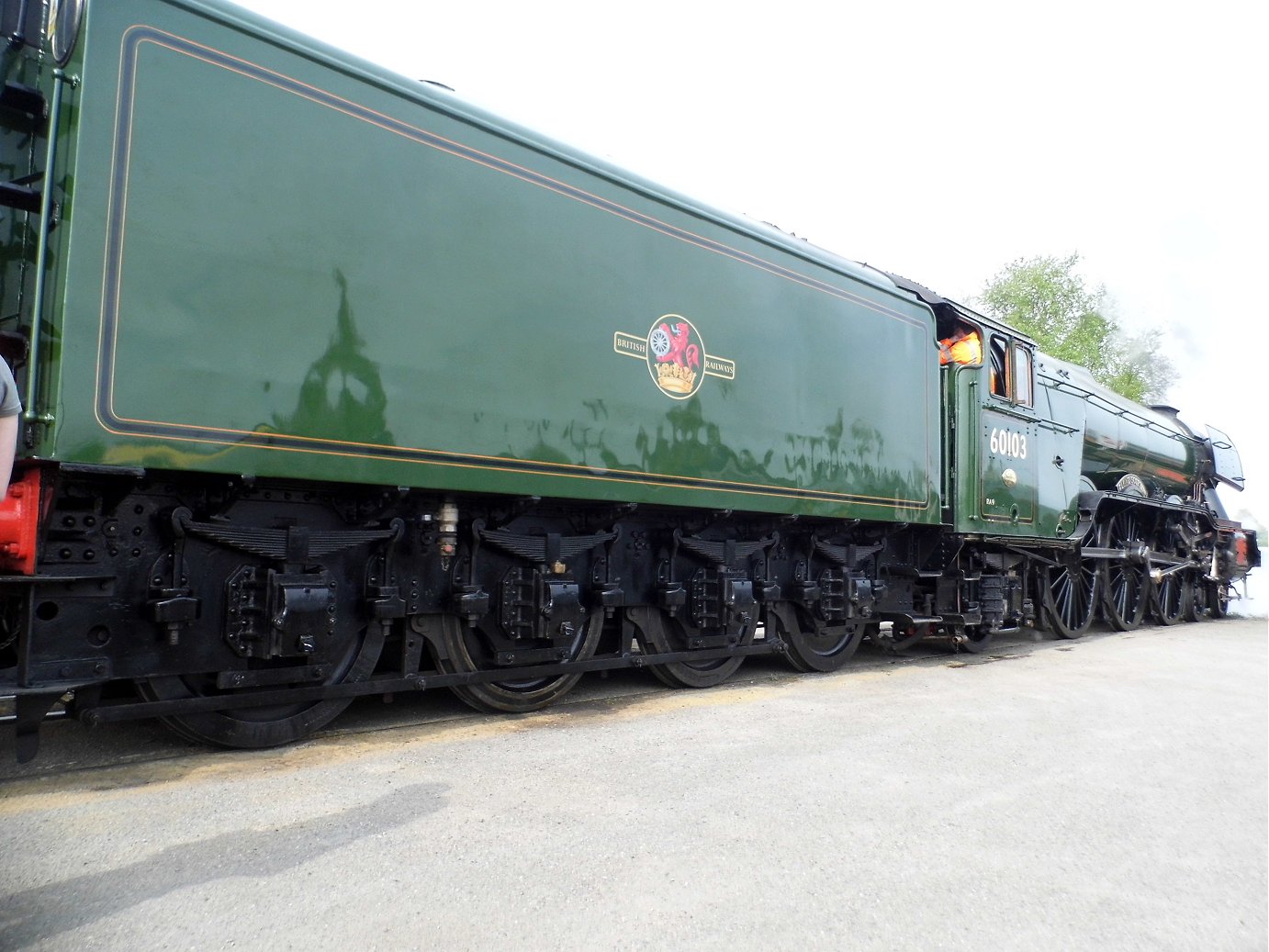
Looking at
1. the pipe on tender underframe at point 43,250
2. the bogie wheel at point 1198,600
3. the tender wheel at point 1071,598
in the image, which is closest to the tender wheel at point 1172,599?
the bogie wheel at point 1198,600

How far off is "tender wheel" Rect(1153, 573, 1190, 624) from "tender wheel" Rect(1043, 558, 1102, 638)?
2.38 meters

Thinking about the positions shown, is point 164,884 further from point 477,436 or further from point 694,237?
point 694,237

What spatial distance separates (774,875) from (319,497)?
2.71 metres

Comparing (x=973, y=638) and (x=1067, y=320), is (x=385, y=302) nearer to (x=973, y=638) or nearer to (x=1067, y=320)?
(x=973, y=638)

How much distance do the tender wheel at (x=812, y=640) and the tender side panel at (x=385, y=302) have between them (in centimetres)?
114

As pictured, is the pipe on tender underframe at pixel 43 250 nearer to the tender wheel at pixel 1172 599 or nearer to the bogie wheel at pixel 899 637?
the bogie wheel at pixel 899 637

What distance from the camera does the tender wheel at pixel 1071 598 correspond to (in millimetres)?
9953

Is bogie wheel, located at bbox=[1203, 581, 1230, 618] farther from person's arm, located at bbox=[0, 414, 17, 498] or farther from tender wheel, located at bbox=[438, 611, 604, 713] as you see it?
person's arm, located at bbox=[0, 414, 17, 498]

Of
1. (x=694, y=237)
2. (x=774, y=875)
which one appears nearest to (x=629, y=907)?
(x=774, y=875)

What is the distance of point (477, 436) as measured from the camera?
4148 mm

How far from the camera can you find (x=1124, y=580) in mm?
11586

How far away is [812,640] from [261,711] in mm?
4482

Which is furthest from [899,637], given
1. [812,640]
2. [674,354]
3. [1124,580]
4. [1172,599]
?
[1172,599]

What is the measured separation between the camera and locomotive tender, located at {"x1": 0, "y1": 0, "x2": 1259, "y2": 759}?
309cm
